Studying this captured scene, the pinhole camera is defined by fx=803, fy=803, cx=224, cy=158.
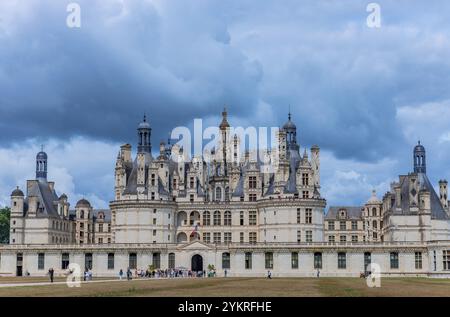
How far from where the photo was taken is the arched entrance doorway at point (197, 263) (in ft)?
344

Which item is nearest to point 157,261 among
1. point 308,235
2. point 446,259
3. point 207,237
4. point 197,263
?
point 197,263

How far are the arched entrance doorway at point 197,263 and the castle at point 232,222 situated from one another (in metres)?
0.14

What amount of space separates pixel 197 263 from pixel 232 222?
32.4ft

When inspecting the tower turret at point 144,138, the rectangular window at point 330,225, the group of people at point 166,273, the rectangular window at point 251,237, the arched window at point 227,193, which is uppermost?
the tower turret at point 144,138

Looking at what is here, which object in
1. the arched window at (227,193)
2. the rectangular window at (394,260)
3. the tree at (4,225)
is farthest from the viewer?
the tree at (4,225)

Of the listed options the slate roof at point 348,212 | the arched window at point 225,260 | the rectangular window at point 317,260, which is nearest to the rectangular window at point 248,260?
the arched window at point 225,260

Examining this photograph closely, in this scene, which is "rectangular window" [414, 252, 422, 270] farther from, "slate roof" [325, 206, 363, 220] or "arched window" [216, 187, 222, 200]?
"slate roof" [325, 206, 363, 220]

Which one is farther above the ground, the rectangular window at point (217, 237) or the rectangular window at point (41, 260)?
the rectangular window at point (217, 237)

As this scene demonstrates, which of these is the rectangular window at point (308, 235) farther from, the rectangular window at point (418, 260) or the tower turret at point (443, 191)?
the tower turret at point (443, 191)

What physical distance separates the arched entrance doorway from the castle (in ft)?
0.45

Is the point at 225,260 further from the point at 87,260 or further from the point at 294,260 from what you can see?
the point at 87,260

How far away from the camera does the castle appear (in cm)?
10244
